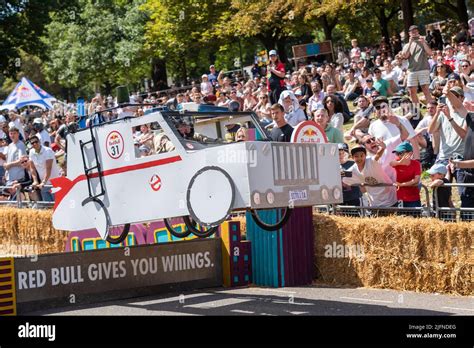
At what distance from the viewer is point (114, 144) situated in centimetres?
1356

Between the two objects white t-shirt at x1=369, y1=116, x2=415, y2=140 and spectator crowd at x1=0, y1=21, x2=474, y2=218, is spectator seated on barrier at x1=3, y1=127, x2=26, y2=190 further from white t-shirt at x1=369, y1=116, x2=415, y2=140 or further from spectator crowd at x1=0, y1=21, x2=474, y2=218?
white t-shirt at x1=369, y1=116, x2=415, y2=140

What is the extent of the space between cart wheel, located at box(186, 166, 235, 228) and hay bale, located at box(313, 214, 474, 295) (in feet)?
9.84

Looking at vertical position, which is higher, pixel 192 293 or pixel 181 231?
pixel 181 231

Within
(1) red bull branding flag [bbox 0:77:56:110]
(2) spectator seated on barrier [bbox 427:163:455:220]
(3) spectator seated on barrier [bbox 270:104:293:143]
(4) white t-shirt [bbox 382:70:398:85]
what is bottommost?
(2) spectator seated on barrier [bbox 427:163:455:220]

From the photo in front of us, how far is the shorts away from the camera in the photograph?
21.4 meters

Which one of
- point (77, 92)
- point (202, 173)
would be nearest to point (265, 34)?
point (202, 173)

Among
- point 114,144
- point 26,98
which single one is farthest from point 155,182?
point 26,98

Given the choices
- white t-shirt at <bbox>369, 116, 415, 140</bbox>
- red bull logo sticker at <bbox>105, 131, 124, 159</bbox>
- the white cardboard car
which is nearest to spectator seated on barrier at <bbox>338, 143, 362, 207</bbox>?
white t-shirt at <bbox>369, 116, 415, 140</bbox>

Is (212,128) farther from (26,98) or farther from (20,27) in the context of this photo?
(20,27)

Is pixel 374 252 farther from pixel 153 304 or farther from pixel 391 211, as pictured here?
pixel 153 304

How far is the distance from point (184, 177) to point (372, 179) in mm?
3421

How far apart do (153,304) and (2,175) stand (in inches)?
438

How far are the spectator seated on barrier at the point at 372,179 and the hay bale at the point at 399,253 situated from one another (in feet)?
1.89
